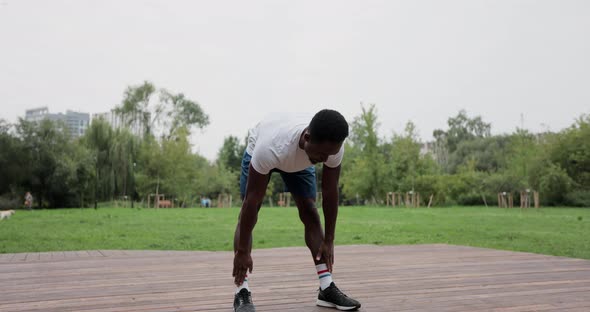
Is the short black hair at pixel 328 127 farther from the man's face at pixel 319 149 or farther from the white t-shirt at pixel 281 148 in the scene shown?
the white t-shirt at pixel 281 148

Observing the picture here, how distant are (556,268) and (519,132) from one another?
94.6 ft

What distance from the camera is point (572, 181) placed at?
24.5 m

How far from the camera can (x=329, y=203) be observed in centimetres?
269

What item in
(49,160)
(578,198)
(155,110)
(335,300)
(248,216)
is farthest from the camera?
(155,110)

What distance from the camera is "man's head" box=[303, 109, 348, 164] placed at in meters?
2.11

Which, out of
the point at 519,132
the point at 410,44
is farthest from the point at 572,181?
the point at 410,44

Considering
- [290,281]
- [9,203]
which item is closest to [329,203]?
[290,281]

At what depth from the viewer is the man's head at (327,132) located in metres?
2.11

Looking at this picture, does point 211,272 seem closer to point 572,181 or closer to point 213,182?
point 572,181

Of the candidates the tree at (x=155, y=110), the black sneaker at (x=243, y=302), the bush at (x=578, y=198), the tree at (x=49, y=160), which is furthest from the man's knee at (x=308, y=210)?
the tree at (x=155, y=110)

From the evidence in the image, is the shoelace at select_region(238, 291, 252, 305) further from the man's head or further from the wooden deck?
the man's head

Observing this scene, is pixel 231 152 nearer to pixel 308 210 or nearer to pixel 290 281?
pixel 290 281

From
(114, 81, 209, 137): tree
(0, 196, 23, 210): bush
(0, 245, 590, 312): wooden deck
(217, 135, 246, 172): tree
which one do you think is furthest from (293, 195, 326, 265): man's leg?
(217, 135, 246, 172): tree

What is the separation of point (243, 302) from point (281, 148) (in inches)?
33.7
